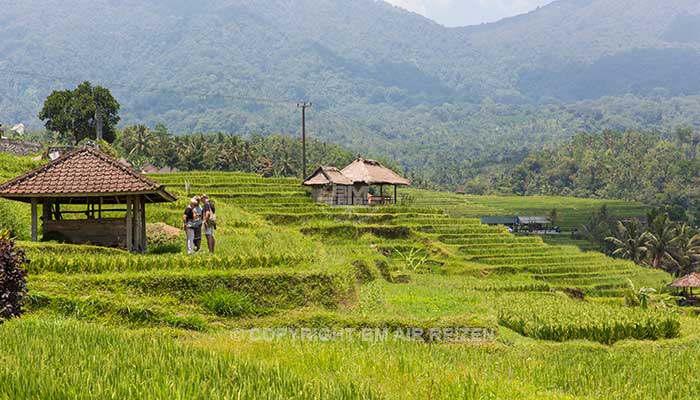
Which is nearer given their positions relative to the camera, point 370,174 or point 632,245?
point 370,174

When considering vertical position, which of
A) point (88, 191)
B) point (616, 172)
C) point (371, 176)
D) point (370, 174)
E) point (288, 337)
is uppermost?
point (616, 172)

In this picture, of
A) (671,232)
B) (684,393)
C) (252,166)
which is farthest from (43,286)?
(252,166)

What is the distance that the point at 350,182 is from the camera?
4541 centimetres

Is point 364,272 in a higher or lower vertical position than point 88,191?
lower

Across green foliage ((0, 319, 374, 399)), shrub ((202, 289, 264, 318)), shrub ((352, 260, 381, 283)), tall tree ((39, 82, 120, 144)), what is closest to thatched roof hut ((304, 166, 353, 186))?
tall tree ((39, 82, 120, 144))

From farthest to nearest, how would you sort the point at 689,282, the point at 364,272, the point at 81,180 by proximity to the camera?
the point at 689,282 → the point at 364,272 → the point at 81,180

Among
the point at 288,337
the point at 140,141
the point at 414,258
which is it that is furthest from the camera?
the point at 140,141

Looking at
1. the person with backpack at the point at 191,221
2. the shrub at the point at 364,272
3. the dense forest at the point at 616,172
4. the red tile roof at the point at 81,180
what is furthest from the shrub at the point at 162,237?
the dense forest at the point at 616,172

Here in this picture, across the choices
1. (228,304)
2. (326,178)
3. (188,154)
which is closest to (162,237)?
(228,304)

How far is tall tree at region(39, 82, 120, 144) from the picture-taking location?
51.9 metres

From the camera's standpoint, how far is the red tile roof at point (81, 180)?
15.0 m

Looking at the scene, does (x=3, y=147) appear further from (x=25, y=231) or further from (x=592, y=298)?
(x=592, y=298)

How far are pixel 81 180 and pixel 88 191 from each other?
1.87 ft

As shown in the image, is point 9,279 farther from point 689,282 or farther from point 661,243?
point 661,243
